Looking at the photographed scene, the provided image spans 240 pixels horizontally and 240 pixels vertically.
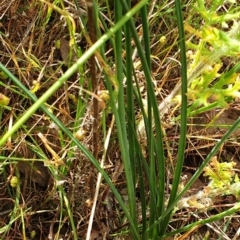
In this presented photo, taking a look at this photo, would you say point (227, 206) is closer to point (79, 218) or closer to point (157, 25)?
point (79, 218)

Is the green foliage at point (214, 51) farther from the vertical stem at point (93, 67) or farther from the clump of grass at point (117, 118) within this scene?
the vertical stem at point (93, 67)

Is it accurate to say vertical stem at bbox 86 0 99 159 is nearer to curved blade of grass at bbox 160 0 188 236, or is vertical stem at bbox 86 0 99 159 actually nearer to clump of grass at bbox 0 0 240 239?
clump of grass at bbox 0 0 240 239

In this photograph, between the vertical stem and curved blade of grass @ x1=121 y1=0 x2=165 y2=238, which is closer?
the vertical stem

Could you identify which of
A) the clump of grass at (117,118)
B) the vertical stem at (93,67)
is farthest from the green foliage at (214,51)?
the vertical stem at (93,67)

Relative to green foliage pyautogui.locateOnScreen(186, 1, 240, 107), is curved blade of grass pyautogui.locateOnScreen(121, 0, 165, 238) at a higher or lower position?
lower

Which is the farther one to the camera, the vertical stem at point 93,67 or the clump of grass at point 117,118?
the clump of grass at point 117,118

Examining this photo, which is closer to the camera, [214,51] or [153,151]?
[214,51]

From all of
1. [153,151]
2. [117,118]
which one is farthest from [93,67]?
[153,151]

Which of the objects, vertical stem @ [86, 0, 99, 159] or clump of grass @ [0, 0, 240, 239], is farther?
clump of grass @ [0, 0, 240, 239]

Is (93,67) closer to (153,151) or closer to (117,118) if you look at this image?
(117,118)

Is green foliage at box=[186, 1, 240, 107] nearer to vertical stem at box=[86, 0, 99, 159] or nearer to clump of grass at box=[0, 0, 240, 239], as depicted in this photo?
clump of grass at box=[0, 0, 240, 239]

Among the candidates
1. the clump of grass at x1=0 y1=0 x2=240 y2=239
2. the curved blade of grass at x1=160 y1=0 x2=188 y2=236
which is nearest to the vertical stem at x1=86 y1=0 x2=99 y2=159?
the clump of grass at x1=0 y1=0 x2=240 y2=239
